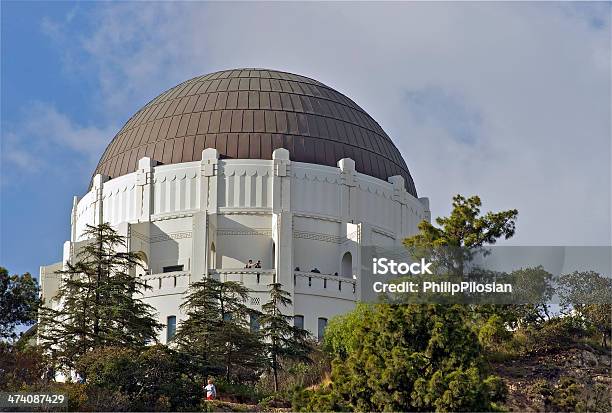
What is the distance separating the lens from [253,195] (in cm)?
6209

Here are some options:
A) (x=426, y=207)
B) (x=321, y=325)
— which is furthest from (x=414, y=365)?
(x=426, y=207)

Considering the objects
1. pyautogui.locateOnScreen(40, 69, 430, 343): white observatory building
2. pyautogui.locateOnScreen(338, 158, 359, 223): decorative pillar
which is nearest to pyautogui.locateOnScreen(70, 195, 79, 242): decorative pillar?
pyautogui.locateOnScreen(40, 69, 430, 343): white observatory building

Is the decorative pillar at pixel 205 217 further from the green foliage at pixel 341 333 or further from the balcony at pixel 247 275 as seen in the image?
the green foliage at pixel 341 333

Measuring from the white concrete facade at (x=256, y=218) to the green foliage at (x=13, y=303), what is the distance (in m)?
6.06

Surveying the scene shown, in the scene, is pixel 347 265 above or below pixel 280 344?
above

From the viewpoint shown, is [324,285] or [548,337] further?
[324,285]

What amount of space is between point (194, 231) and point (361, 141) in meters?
10.3

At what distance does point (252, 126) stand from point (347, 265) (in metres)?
7.87

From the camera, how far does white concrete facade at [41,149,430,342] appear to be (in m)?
60.3

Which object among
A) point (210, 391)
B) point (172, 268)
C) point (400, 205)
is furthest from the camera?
point (400, 205)

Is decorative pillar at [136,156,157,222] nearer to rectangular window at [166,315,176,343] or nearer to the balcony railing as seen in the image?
the balcony railing

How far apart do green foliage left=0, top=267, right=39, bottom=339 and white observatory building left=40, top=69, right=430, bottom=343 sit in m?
5.86

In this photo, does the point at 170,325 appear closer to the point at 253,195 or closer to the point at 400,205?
the point at 253,195

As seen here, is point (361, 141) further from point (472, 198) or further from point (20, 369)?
point (20, 369)
